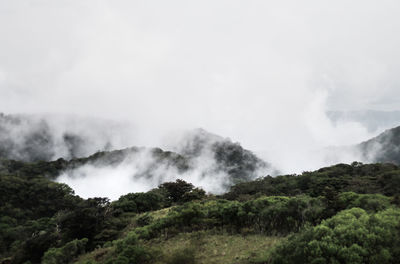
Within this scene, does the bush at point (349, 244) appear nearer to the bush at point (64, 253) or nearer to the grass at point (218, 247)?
the grass at point (218, 247)

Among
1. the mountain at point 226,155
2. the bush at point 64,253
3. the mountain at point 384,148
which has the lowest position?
the bush at point 64,253

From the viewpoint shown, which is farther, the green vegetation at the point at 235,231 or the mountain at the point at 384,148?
the mountain at the point at 384,148

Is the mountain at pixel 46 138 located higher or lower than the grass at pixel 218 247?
higher

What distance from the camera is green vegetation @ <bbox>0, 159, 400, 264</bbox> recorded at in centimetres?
1035

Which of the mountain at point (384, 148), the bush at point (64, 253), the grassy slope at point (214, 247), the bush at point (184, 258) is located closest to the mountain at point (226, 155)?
the mountain at point (384, 148)

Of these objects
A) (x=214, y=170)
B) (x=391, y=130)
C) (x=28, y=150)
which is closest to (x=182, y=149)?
(x=214, y=170)

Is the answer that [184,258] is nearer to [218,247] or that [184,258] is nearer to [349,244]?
[218,247]

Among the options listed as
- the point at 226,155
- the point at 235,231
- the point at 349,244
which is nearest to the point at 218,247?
the point at 235,231

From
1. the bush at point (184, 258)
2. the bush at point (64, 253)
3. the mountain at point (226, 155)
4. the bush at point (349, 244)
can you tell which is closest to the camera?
the bush at point (349, 244)

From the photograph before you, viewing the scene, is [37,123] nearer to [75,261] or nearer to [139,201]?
[139,201]

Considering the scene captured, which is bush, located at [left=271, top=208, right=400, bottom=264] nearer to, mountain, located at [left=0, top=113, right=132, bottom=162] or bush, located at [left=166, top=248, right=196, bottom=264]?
bush, located at [left=166, top=248, right=196, bottom=264]

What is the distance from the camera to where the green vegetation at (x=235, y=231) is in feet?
34.0

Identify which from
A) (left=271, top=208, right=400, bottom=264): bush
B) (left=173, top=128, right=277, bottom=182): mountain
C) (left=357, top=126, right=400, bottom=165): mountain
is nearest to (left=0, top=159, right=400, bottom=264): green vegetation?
(left=271, top=208, right=400, bottom=264): bush

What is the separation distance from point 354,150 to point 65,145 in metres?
158
